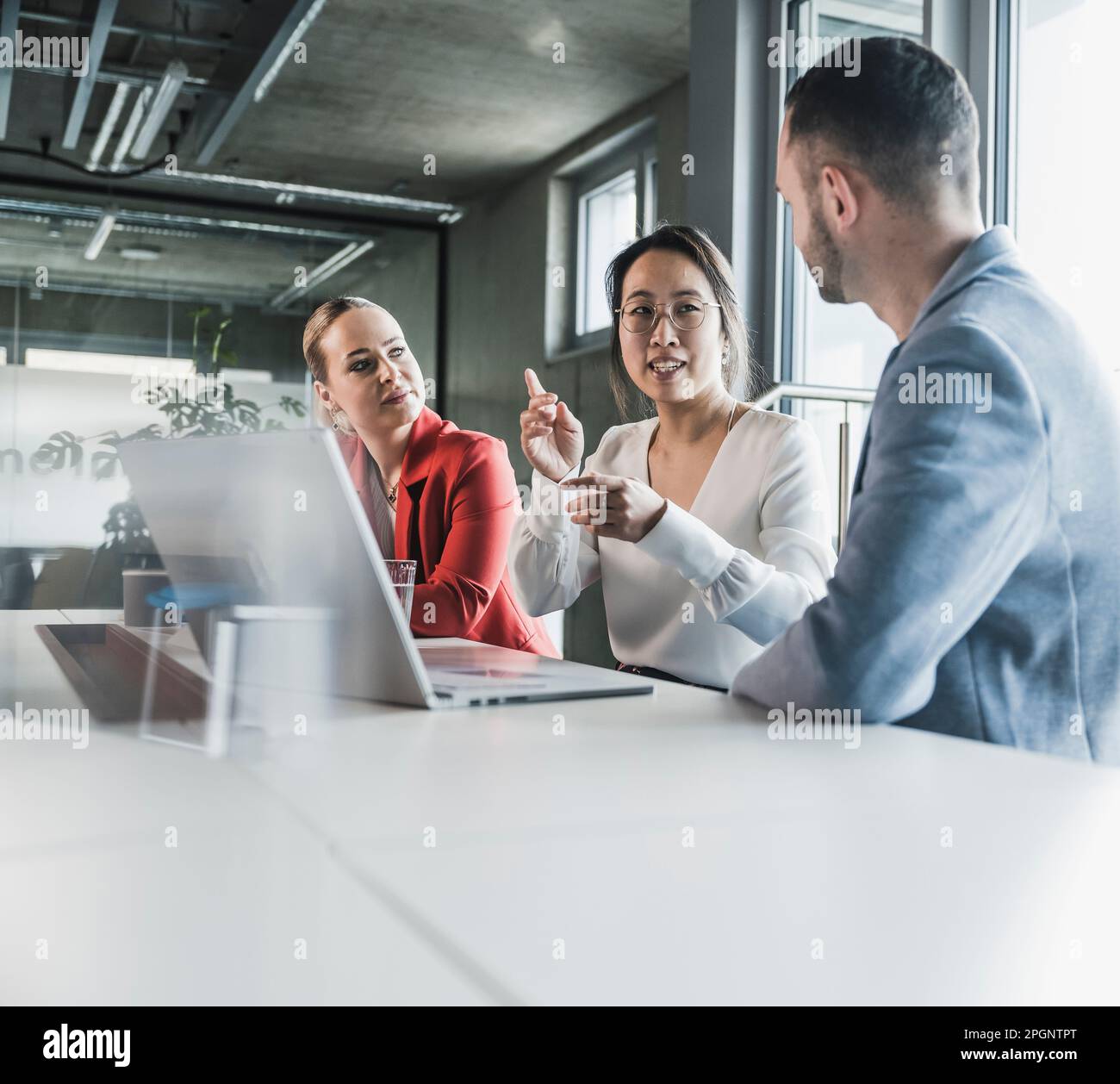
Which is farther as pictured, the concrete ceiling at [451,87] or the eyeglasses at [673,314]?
the concrete ceiling at [451,87]

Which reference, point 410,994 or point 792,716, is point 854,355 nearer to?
point 792,716

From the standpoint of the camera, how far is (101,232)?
5648 millimetres

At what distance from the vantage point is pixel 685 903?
0.47 metres

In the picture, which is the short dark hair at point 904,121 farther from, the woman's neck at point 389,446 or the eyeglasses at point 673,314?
the woman's neck at point 389,446

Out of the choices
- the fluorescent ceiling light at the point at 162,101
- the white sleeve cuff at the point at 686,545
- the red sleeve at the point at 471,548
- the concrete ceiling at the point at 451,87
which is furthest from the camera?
the concrete ceiling at the point at 451,87

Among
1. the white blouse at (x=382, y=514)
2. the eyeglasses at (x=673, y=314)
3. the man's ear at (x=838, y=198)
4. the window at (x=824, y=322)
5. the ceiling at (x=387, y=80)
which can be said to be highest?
the ceiling at (x=387, y=80)

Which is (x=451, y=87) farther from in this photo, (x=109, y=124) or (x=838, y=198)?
(x=838, y=198)

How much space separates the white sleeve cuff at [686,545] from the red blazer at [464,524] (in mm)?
732

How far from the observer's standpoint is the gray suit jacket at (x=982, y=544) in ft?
2.95

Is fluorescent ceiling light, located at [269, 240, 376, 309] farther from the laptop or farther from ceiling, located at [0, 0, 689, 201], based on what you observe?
the laptop

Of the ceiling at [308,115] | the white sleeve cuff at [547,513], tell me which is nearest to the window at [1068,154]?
the white sleeve cuff at [547,513]

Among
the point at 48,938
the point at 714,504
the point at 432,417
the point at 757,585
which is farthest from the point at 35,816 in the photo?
the point at 432,417

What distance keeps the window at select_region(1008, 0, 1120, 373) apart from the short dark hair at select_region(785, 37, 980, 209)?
1260 millimetres

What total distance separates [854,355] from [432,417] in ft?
5.12
